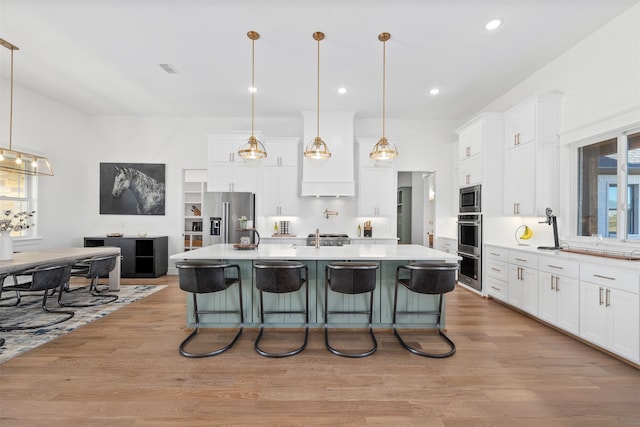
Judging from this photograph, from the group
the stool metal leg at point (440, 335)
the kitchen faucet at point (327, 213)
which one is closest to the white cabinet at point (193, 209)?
the kitchen faucet at point (327, 213)

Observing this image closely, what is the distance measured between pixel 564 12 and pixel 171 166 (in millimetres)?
6545

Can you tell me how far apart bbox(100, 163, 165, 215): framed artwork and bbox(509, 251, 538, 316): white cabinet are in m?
6.38

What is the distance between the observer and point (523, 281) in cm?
374

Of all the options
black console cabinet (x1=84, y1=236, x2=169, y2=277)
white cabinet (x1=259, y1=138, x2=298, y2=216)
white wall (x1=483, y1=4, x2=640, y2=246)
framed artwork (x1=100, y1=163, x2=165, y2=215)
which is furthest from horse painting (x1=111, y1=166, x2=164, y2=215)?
white wall (x1=483, y1=4, x2=640, y2=246)

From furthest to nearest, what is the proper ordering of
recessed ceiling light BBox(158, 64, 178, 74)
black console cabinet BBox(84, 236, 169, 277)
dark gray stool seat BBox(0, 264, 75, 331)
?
1. black console cabinet BBox(84, 236, 169, 277)
2. recessed ceiling light BBox(158, 64, 178, 74)
3. dark gray stool seat BBox(0, 264, 75, 331)

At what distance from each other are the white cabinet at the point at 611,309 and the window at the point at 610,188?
31.6 inches

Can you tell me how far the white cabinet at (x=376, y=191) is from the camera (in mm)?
5668

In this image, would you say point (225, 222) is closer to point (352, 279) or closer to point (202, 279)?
point (202, 279)

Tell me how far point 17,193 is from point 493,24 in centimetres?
729

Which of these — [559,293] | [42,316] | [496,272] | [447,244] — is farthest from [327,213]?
[42,316]

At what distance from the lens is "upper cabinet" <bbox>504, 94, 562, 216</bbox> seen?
3820mm

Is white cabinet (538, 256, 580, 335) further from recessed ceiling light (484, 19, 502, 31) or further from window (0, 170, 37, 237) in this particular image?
window (0, 170, 37, 237)

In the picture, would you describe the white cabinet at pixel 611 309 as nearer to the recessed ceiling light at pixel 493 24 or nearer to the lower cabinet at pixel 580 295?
the lower cabinet at pixel 580 295

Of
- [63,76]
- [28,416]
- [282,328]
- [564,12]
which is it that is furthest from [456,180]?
[63,76]
